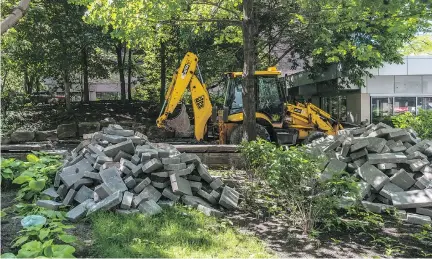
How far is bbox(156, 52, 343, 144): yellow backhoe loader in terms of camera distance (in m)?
12.1

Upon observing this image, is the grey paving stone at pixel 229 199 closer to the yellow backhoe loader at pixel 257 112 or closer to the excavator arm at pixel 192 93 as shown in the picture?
the yellow backhoe loader at pixel 257 112

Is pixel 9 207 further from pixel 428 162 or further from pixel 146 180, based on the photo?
pixel 428 162

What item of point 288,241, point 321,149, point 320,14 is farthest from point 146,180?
point 320,14

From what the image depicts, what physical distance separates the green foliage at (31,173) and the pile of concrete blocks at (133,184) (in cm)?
18

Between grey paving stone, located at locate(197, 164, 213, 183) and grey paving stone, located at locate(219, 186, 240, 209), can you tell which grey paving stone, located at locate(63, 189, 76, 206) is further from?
grey paving stone, located at locate(219, 186, 240, 209)

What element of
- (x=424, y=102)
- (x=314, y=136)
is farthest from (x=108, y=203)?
(x=424, y=102)

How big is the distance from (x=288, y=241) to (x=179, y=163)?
85.5 inches

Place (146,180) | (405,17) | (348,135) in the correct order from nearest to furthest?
(146,180)
(405,17)
(348,135)

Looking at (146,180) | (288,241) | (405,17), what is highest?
(405,17)

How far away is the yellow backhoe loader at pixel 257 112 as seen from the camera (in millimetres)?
12062

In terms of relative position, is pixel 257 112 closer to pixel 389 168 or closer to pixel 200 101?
pixel 200 101

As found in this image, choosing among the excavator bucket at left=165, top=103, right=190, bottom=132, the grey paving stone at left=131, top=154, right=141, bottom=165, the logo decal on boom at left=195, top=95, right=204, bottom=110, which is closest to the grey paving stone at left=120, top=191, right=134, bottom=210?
the grey paving stone at left=131, top=154, right=141, bottom=165

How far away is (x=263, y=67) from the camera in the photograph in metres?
18.4

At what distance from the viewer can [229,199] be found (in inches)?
230
